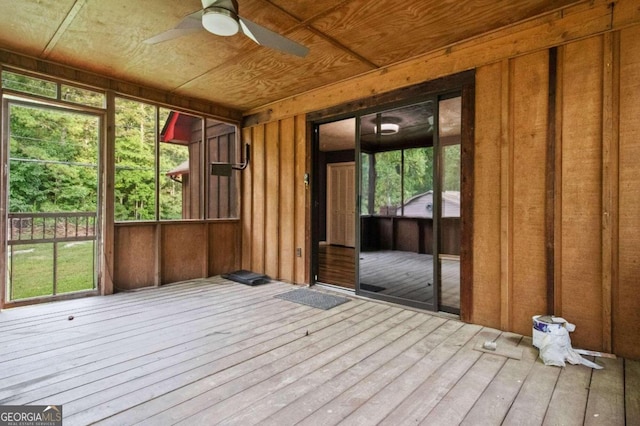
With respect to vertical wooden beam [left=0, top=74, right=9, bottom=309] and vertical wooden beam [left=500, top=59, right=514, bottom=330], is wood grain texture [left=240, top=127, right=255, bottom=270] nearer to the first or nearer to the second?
vertical wooden beam [left=0, top=74, right=9, bottom=309]

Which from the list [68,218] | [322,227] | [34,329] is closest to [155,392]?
[34,329]

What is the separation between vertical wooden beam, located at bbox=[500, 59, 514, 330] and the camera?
2793 mm

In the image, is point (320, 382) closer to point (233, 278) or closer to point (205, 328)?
point (205, 328)

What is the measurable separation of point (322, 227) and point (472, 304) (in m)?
6.47

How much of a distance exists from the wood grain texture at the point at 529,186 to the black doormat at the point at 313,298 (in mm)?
1786

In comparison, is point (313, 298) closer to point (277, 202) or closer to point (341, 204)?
point (277, 202)

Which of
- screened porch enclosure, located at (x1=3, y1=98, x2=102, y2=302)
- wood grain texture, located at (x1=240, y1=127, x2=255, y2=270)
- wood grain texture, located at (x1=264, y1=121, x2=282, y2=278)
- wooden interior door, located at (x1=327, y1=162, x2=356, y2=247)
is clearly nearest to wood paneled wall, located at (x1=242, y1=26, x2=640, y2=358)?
wood grain texture, located at (x1=264, y1=121, x2=282, y2=278)

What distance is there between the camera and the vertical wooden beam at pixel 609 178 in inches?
91.9

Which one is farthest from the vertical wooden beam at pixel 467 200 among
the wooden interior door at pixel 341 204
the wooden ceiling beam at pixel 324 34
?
the wooden interior door at pixel 341 204

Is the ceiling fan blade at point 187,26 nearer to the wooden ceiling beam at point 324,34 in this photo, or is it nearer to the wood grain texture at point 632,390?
the wooden ceiling beam at point 324,34

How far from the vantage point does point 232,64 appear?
3547mm

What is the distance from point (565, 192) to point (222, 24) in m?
2.89

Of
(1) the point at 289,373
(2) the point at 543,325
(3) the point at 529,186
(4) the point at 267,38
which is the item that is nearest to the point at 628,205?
(3) the point at 529,186

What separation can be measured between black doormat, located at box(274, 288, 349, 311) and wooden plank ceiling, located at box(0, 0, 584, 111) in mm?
2723
